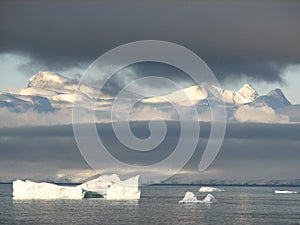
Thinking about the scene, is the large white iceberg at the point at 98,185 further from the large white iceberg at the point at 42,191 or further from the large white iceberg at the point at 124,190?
the large white iceberg at the point at 42,191

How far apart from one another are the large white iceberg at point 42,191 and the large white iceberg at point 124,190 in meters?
7.95

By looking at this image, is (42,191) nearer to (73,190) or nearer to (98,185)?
(73,190)

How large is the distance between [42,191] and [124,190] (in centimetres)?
1942

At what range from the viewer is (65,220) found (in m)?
108

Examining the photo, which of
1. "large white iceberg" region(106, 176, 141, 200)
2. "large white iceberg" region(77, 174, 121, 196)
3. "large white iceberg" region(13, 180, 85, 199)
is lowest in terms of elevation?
"large white iceberg" region(13, 180, 85, 199)

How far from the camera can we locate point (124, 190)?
17575 centimetres

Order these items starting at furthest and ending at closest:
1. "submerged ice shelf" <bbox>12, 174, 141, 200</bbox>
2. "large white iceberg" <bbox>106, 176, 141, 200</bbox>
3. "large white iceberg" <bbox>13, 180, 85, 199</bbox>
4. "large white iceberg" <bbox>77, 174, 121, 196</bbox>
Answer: "large white iceberg" <bbox>77, 174, 121, 196</bbox>
"large white iceberg" <bbox>13, 180, 85, 199</bbox>
"submerged ice shelf" <bbox>12, 174, 141, 200</bbox>
"large white iceberg" <bbox>106, 176, 141, 200</bbox>

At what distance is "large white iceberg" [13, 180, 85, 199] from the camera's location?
16988cm

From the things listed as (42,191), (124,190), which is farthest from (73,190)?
(124,190)

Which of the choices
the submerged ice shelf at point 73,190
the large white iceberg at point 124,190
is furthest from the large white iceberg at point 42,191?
the large white iceberg at point 124,190

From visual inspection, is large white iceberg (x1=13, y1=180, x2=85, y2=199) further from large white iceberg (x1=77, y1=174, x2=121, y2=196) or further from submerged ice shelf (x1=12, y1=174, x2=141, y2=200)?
large white iceberg (x1=77, y1=174, x2=121, y2=196)

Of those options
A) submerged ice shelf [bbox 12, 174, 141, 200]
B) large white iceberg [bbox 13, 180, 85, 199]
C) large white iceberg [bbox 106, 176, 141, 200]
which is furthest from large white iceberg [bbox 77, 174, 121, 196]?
large white iceberg [bbox 13, 180, 85, 199]

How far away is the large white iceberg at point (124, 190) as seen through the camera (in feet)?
551

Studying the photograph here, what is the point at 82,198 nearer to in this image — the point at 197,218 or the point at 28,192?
the point at 28,192
